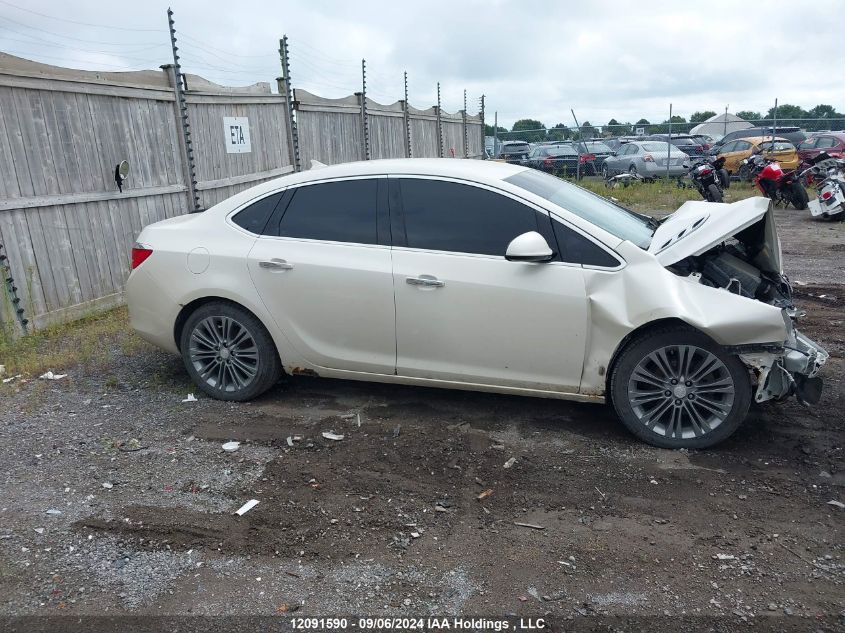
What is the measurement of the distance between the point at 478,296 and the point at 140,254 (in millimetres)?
2634

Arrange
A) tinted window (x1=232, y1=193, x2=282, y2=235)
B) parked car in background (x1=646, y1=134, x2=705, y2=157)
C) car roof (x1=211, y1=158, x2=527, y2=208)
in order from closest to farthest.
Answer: car roof (x1=211, y1=158, x2=527, y2=208) → tinted window (x1=232, y1=193, x2=282, y2=235) → parked car in background (x1=646, y1=134, x2=705, y2=157)

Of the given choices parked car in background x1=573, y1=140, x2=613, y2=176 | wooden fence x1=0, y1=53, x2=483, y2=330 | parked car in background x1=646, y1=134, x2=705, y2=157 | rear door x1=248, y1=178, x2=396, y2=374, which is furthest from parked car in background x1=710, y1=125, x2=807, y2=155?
rear door x1=248, y1=178, x2=396, y2=374

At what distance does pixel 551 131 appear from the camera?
27.0 metres

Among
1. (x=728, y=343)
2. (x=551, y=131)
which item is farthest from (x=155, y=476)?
(x=551, y=131)

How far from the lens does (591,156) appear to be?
81.0 feet

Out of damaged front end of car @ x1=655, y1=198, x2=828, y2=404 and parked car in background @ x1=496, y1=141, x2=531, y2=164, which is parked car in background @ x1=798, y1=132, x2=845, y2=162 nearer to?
parked car in background @ x1=496, y1=141, x2=531, y2=164

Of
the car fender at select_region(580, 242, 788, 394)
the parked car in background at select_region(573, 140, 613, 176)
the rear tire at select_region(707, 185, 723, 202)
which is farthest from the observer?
the parked car in background at select_region(573, 140, 613, 176)

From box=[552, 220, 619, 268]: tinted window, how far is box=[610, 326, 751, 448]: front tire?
516mm

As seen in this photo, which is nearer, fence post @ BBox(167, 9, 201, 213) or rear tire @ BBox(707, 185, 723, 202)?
fence post @ BBox(167, 9, 201, 213)

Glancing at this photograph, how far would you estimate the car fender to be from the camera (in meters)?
4.11

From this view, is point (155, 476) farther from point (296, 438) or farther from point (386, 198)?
point (386, 198)

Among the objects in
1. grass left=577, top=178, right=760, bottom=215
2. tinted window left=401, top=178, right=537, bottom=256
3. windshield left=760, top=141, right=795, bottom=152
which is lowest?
grass left=577, top=178, right=760, bottom=215

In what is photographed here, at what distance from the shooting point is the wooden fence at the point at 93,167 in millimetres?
6887

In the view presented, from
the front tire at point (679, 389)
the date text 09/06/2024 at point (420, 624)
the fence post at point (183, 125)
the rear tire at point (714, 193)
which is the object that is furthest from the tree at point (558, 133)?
the date text 09/06/2024 at point (420, 624)
